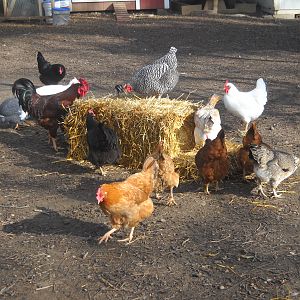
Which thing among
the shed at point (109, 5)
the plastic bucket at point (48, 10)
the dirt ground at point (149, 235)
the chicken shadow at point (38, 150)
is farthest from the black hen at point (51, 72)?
the shed at point (109, 5)

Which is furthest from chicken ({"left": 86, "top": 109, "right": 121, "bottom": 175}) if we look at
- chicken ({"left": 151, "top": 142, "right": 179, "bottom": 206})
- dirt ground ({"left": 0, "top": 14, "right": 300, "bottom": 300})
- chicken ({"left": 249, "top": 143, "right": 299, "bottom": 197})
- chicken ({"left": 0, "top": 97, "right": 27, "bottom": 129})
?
chicken ({"left": 0, "top": 97, "right": 27, "bottom": 129})

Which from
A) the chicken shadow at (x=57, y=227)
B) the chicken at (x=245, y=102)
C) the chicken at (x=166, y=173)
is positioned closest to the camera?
the chicken shadow at (x=57, y=227)

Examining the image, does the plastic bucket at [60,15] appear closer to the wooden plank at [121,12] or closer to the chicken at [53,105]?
the wooden plank at [121,12]

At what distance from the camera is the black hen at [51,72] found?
9.41m

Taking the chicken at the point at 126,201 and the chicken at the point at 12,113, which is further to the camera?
the chicken at the point at 12,113

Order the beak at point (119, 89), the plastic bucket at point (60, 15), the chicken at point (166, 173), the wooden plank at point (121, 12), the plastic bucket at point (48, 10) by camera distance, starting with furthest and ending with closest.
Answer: the wooden plank at point (121, 12) → the plastic bucket at point (48, 10) → the plastic bucket at point (60, 15) → the beak at point (119, 89) → the chicken at point (166, 173)

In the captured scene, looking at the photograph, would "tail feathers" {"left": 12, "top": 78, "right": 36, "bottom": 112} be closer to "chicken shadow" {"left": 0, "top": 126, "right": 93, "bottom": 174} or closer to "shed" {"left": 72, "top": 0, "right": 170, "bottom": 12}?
"chicken shadow" {"left": 0, "top": 126, "right": 93, "bottom": 174}

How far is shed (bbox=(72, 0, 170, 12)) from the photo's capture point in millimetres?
20172

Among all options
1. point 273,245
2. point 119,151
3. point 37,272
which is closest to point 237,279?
point 273,245

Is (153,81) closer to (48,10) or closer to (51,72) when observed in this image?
(51,72)

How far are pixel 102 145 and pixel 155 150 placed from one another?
669 mm

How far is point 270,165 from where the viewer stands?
225 inches

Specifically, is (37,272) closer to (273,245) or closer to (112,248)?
(112,248)

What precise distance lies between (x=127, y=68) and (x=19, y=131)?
4.42 meters
